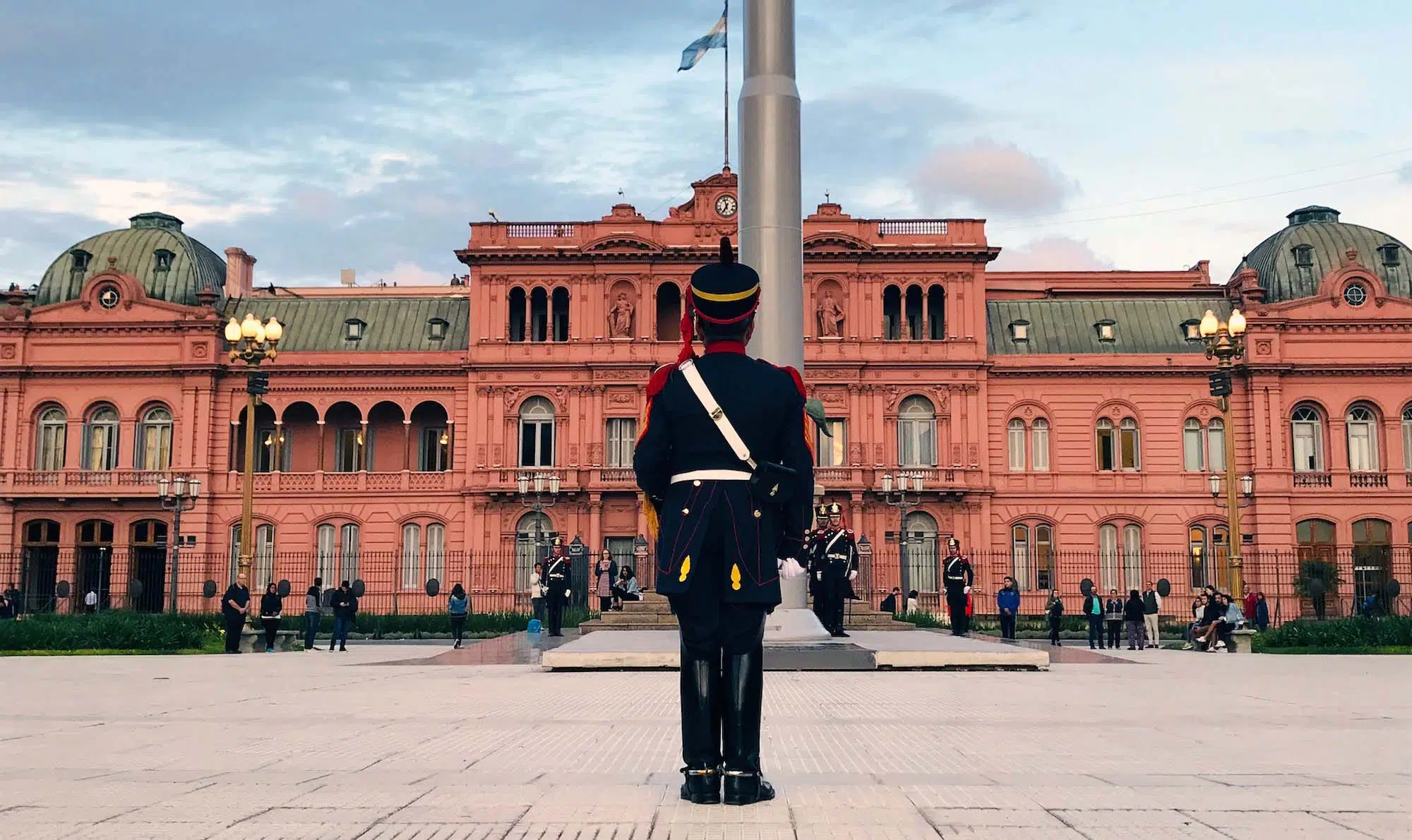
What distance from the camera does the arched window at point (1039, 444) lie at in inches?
1935

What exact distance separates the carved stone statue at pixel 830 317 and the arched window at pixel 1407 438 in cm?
2031

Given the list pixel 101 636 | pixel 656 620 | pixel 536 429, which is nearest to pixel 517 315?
pixel 536 429

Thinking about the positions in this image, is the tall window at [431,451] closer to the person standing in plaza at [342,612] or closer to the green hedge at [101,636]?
the person standing in plaza at [342,612]

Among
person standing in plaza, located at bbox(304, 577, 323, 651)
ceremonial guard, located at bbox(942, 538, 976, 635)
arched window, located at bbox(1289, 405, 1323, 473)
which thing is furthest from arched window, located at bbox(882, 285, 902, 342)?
person standing in plaza, located at bbox(304, 577, 323, 651)

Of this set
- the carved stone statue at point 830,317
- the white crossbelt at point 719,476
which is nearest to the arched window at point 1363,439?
the carved stone statue at point 830,317

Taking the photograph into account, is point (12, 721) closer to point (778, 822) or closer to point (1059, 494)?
point (778, 822)

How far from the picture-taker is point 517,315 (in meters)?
50.1

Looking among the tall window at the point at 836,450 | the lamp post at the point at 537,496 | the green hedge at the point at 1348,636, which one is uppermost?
the tall window at the point at 836,450

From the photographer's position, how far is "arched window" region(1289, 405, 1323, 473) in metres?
48.4

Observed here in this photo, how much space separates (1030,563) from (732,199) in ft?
55.4

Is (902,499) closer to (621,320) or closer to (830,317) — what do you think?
(830,317)

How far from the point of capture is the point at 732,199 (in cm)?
4900

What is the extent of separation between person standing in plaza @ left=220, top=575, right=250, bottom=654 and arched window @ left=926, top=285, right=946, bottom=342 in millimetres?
30986

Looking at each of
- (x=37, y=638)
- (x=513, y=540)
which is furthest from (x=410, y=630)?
(x=513, y=540)
